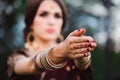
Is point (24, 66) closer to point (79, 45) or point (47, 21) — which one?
point (47, 21)

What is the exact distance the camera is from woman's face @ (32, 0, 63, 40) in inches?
56.7

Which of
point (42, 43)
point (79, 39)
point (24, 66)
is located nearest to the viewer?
point (79, 39)

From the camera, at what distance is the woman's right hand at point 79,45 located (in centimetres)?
94

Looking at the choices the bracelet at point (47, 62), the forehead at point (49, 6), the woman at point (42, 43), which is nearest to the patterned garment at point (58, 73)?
the woman at point (42, 43)

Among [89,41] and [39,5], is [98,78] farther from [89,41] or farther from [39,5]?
[89,41]

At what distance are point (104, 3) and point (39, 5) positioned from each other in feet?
0.82

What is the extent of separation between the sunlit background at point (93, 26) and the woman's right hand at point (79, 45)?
0.48 metres

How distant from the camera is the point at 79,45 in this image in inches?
37.4

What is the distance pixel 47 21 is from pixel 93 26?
183 mm

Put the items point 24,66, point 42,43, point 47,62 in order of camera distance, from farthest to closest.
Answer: point 42,43
point 24,66
point 47,62

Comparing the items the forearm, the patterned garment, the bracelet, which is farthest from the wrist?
the patterned garment

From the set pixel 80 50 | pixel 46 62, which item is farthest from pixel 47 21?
pixel 80 50

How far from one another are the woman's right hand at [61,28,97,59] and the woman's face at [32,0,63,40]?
1.46 feet

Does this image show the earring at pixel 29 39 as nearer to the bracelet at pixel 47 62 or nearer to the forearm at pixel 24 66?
the forearm at pixel 24 66
